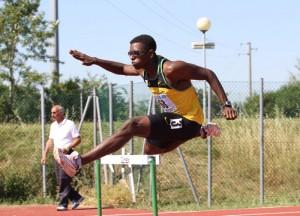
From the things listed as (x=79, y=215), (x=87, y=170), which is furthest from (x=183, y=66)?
(x=87, y=170)

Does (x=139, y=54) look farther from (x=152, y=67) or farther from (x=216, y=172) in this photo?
(x=216, y=172)

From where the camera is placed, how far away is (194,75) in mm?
7793

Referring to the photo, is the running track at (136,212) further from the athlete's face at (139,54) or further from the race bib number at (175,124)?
the athlete's face at (139,54)

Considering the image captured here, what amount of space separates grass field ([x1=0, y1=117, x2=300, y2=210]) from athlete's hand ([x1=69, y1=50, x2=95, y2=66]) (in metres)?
6.29

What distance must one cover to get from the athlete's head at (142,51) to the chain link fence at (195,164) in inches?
275

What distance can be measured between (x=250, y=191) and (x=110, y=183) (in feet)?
9.80

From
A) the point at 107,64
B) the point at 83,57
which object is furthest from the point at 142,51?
the point at 83,57

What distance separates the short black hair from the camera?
26.2ft

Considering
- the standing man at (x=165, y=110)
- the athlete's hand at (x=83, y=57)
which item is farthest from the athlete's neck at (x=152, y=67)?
the athlete's hand at (x=83, y=57)

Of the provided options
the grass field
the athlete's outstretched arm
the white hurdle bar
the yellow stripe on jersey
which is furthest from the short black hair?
the grass field

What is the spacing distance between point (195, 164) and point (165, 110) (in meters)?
9.15

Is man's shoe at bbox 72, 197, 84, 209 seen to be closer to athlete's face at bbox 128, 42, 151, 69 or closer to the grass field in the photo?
the grass field

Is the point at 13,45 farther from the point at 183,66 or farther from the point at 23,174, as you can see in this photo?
the point at 183,66

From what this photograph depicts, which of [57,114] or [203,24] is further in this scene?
[203,24]
